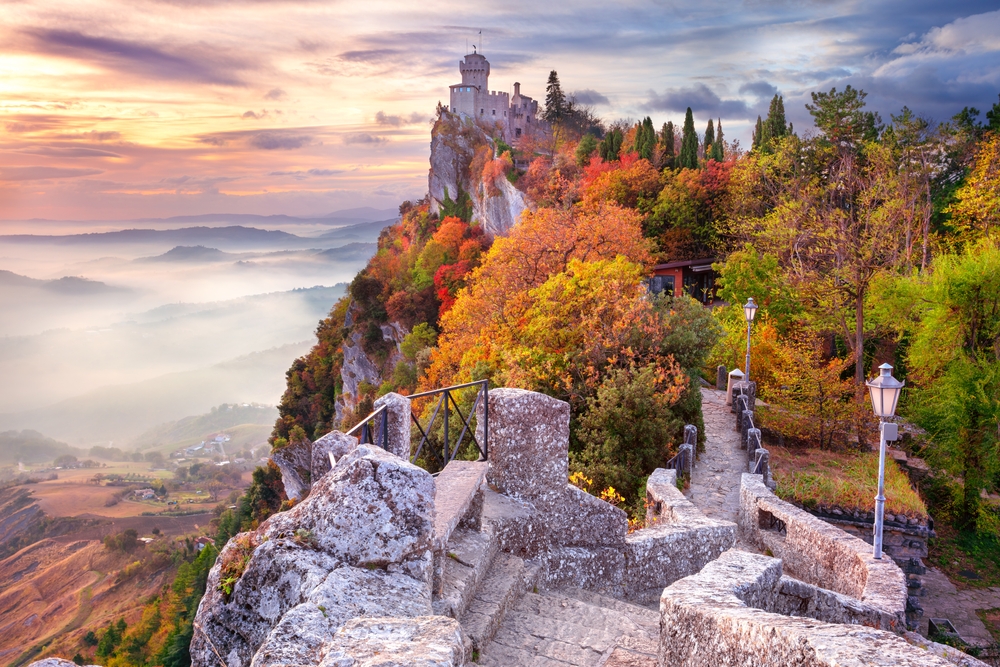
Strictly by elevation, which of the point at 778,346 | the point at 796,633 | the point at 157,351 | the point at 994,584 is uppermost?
the point at 796,633

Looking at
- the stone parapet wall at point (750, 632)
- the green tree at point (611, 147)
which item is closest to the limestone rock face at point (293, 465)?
the green tree at point (611, 147)

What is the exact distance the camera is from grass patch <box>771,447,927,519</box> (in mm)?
14633

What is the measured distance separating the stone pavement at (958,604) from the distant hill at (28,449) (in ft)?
321

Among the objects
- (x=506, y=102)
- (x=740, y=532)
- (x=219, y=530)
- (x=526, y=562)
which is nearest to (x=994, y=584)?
(x=740, y=532)

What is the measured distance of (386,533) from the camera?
12.4 feet

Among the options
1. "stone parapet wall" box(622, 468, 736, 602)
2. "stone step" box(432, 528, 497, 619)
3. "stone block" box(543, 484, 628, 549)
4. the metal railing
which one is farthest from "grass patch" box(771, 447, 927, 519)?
"stone step" box(432, 528, 497, 619)

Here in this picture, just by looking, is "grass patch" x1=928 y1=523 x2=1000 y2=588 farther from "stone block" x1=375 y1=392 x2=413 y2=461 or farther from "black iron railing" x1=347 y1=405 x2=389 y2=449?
"black iron railing" x1=347 y1=405 x2=389 y2=449

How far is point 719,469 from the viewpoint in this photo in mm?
16234

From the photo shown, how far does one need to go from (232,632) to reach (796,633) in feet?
9.58

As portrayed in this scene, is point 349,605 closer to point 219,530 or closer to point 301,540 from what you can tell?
point 301,540

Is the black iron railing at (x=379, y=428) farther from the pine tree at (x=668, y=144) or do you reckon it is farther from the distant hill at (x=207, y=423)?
the distant hill at (x=207, y=423)

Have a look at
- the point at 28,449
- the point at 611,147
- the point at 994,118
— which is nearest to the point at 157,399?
the point at 28,449

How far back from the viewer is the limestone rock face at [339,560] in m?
3.58

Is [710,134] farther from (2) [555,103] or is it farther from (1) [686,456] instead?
(1) [686,456]
